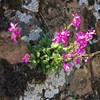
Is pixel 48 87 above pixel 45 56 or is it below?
below

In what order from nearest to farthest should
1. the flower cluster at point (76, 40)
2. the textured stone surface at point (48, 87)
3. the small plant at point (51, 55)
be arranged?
the flower cluster at point (76, 40) → the small plant at point (51, 55) → the textured stone surface at point (48, 87)

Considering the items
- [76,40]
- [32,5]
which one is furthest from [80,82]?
[32,5]

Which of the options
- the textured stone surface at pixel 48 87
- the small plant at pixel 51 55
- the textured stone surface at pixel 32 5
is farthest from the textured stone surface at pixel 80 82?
the textured stone surface at pixel 32 5

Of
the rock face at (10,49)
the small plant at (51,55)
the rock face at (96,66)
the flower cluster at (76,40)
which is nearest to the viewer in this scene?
the flower cluster at (76,40)

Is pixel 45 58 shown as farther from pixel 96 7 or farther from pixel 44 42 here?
pixel 96 7

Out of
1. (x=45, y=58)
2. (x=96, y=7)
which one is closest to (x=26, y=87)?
(x=45, y=58)

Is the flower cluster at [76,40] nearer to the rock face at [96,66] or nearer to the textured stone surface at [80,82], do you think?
the textured stone surface at [80,82]

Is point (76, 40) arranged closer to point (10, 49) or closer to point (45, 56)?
point (45, 56)

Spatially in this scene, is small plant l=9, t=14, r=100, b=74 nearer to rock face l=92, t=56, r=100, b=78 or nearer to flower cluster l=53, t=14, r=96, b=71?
flower cluster l=53, t=14, r=96, b=71

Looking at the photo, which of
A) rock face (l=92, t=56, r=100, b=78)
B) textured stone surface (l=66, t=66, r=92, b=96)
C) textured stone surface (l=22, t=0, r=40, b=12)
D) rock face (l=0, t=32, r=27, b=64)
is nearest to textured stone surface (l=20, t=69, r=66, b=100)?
textured stone surface (l=66, t=66, r=92, b=96)
